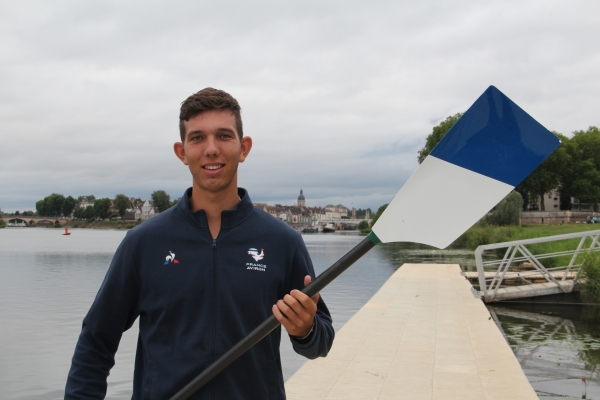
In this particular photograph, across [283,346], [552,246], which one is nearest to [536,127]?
[283,346]

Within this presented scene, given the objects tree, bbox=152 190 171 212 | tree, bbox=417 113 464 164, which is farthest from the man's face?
tree, bbox=152 190 171 212

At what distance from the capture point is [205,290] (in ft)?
6.75

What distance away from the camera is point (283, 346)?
31.1ft

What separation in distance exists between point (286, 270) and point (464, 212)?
73cm

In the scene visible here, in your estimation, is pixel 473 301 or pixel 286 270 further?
pixel 473 301

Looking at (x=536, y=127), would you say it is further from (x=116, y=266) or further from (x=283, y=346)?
(x=283, y=346)

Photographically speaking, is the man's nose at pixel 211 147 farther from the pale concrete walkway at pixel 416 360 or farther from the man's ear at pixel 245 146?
the pale concrete walkway at pixel 416 360

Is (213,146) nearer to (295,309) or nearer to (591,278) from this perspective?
(295,309)

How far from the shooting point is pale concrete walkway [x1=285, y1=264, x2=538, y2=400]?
5.68 m

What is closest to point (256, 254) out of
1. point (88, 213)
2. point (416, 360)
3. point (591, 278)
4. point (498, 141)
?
point (498, 141)

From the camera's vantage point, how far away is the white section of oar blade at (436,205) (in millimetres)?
2201

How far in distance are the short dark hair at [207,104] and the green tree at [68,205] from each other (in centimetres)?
15377

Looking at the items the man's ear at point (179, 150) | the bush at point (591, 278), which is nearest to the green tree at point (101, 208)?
the bush at point (591, 278)

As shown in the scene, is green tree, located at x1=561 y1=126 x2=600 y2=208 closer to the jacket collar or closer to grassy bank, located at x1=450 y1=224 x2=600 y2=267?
grassy bank, located at x1=450 y1=224 x2=600 y2=267
